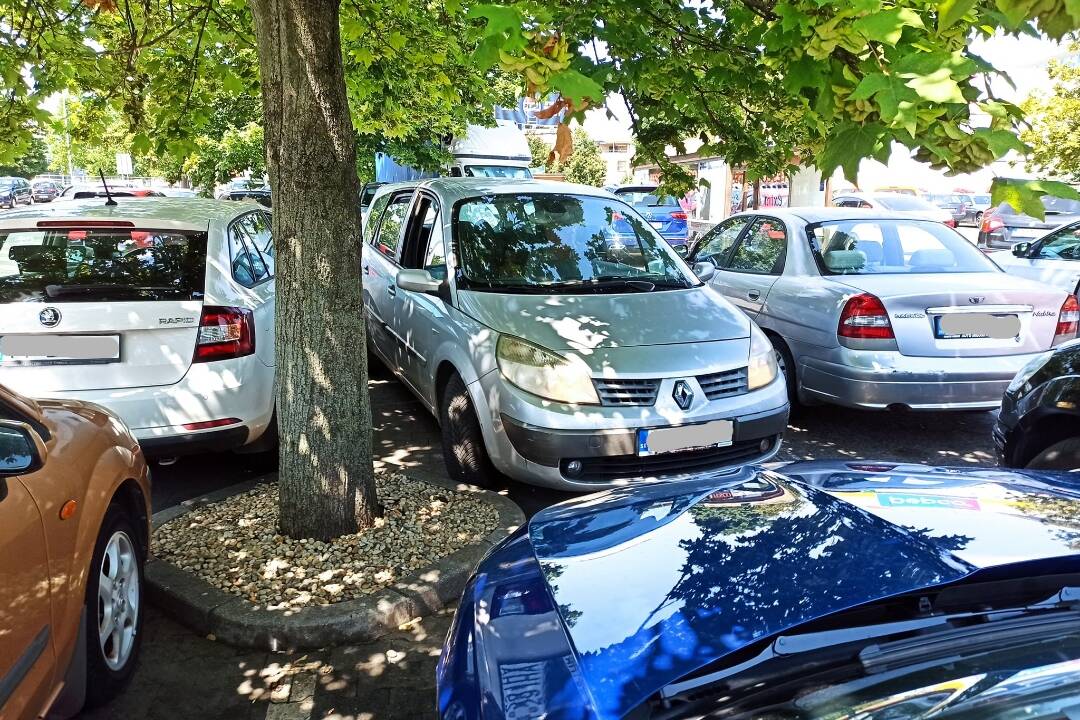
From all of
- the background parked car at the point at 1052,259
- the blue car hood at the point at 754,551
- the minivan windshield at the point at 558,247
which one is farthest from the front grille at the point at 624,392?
the background parked car at the point at 1052,259

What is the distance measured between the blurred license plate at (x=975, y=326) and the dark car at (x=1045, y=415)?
1.14 metres

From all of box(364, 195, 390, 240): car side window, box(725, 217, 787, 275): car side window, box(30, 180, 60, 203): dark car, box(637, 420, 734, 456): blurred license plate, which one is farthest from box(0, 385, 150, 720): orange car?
box(30, 180, 60, 203): dark car

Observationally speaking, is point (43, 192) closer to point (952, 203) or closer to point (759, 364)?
point (952, 203)

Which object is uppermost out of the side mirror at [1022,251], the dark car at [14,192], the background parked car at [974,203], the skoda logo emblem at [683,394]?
the dark car at [14,192]

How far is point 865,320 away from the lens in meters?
5.38

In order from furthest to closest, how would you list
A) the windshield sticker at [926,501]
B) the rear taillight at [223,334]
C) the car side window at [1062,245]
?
the car side window at [1062,245]
the rear taillight at [223,334]
the windshield sticker at [926,501]

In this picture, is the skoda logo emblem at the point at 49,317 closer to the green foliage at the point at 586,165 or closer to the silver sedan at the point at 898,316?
Answer: the silver sedan at the point at 898,316

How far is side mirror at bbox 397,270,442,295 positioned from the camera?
4.80 meters

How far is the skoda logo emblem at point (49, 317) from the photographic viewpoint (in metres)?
3.92

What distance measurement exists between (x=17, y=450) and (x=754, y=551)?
1.97 meters

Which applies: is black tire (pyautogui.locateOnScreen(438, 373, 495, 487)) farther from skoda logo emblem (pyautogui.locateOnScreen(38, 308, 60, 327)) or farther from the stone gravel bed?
skoda logo emblem (pyautogui.locateOnScreen(38, 308, 60, 327))

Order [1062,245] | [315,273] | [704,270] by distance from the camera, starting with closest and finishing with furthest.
A: [315,273]
[704,270]
[1062,245]

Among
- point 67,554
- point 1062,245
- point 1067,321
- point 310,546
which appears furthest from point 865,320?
point 1062,245

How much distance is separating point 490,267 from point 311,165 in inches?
66.8
